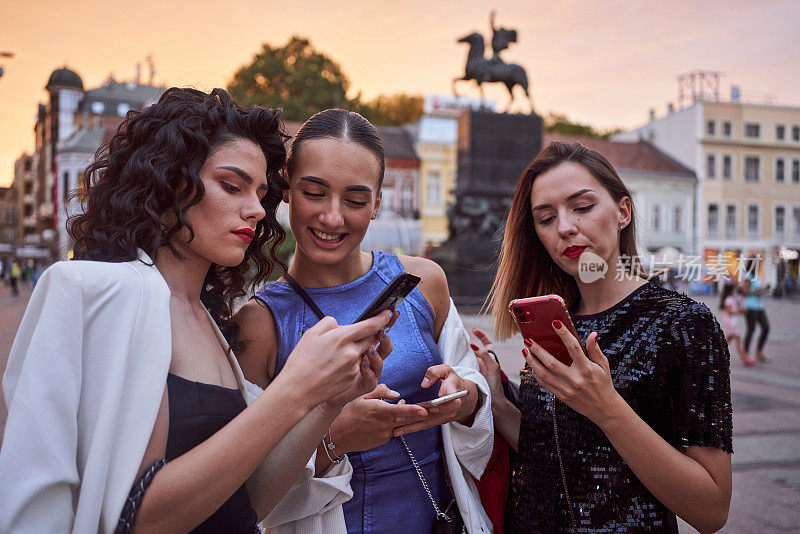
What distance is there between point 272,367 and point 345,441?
0.36 meters

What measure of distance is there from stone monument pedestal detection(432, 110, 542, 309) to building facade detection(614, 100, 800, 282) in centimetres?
2760

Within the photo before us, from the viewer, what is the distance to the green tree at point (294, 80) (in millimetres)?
35875

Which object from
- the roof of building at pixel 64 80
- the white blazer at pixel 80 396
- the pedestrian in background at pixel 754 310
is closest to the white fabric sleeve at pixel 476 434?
the white blazer at pixel 80 396

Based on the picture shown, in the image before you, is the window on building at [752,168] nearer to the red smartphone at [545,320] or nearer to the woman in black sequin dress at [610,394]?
the woman in black sequin dress at [610,394]

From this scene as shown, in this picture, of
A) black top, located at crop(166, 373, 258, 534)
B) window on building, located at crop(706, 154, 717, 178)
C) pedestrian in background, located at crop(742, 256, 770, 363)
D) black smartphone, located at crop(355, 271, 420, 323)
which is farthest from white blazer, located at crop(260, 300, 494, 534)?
window on building, located at crop(706, 154, 717, 178)

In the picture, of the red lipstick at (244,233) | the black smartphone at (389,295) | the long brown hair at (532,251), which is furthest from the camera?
the long brown hair at (532,251)

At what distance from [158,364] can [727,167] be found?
151 ft

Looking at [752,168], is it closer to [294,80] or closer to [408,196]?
[408,196]

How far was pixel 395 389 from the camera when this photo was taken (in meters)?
1.97

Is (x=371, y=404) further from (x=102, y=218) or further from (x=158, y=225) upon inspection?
(x=102, y=218)

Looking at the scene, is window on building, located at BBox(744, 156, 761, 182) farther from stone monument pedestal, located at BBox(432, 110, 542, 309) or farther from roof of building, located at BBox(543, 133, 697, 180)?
stone monument pedestal, located at BBox(432, 110, 542, 309)

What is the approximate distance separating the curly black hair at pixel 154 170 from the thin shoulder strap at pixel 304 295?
0.54 meters

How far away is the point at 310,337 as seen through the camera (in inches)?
52.3

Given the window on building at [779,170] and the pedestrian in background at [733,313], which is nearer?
the pedestrian in background at [733,313]
